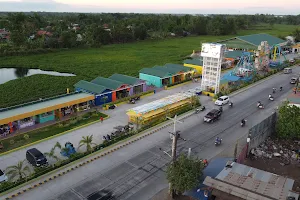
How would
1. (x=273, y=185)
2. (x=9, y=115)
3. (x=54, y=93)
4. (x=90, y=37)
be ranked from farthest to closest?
(x=90, y=37), (x=54, y=93), (x=9, y=115), (x=273, y=185)

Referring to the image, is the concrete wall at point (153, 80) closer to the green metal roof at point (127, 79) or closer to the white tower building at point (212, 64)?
the green metal roof at point (127, 79)

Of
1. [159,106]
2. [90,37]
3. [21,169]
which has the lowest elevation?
[21,169]

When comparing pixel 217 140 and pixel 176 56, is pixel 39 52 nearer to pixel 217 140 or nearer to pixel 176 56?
pixel 176 56

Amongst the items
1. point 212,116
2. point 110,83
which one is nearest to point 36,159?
point 212,116

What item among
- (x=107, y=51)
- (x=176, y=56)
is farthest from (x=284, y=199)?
(x=107, y=51)

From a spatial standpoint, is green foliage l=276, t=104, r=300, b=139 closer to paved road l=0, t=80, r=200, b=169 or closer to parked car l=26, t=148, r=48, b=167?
paved road l=0, t=80, r=200, b=169

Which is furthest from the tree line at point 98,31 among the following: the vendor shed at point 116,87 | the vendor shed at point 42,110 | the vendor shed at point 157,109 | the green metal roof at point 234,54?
the vendor shed at point 157,109
